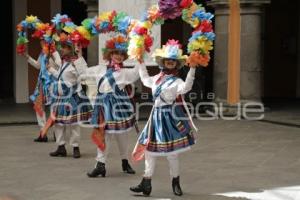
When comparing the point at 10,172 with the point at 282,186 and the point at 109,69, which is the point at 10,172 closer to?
the point at 109,69

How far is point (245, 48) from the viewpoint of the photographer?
45.2 feet

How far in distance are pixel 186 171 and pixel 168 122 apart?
1580 mm

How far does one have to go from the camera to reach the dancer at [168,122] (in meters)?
6.57

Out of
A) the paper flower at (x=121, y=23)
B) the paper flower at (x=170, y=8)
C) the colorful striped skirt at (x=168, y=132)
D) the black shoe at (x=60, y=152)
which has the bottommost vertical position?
the black shoe at (x=60, y=152)

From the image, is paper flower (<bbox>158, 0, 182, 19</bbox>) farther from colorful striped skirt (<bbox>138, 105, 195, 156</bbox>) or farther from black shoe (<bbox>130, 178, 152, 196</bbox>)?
black shoe (<bbox>130, 178, 152, 196</bbox>)

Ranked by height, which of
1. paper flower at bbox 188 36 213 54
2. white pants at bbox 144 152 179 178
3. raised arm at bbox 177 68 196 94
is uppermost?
paper flower at bbox 188 36 213 54

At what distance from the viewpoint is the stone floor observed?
682 centimetres

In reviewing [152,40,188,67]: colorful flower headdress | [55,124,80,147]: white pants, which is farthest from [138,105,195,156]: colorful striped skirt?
[55,124,80,147]: white pants

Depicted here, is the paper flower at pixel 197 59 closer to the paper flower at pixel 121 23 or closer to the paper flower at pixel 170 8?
the paper flower at pixel 170 8

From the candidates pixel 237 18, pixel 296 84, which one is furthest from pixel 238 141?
pixel 296 84

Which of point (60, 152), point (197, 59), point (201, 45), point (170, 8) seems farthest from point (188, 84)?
point (60, 152)

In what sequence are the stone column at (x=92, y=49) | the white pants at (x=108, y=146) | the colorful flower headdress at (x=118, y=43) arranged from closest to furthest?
the colorful flower headdress at (x=118, y=43) → the white pants at (x=108, y=146) → the stone column at (x=92, y=49)

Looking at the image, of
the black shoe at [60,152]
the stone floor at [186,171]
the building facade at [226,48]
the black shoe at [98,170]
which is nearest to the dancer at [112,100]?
the black shoe at [98,170]

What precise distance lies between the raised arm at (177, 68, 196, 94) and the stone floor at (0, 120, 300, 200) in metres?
1.15
